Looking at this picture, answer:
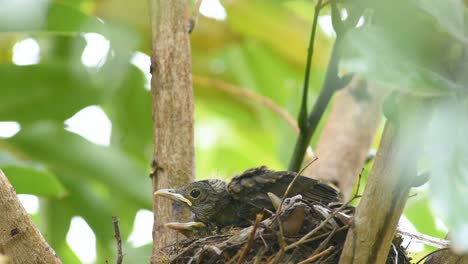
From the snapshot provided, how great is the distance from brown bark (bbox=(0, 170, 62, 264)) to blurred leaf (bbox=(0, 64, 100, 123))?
1399 millimetres

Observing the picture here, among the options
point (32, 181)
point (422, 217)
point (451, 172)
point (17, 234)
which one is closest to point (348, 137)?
point (422, 217)

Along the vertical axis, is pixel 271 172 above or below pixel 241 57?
below

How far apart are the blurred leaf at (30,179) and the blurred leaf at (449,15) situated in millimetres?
1859

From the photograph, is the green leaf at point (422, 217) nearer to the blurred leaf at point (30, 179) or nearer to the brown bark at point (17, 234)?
the blurred leaf at point (30, 179)

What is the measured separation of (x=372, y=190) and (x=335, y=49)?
930 millimetres

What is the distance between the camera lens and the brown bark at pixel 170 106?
2688 millimetres

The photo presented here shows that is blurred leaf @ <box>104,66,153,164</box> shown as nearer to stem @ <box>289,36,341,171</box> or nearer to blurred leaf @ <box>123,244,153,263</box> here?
blurred leaf @ <box>123,244,153,263</box>

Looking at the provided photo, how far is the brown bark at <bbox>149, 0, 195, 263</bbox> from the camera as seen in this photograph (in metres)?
2.69

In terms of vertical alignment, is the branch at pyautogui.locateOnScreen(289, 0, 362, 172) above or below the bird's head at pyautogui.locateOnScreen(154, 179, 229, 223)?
above

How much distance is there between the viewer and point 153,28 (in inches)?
110

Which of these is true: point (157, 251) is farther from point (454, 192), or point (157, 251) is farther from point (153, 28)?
point (454, 192)

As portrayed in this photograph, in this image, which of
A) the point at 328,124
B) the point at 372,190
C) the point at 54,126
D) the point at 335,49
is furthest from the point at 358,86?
the point at 372,190

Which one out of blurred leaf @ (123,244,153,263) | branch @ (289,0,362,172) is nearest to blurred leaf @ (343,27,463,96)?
branch @ (289,0,362,172)

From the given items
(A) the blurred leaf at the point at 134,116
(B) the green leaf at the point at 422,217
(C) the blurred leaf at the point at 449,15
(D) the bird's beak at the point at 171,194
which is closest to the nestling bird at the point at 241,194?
(D) the bird's beak at the point at 171,194
